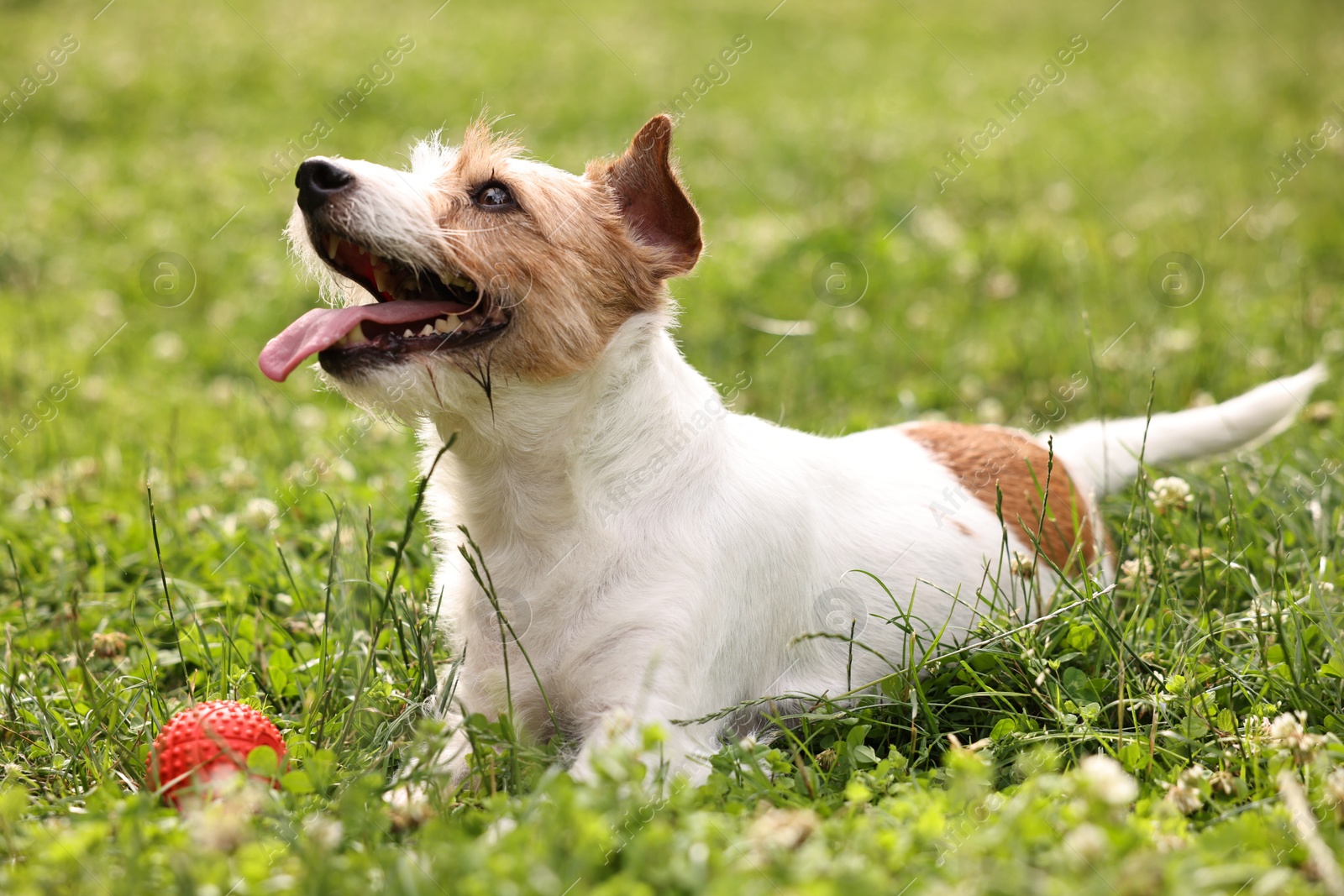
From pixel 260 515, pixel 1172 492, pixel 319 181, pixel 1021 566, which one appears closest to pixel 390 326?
pixel 319 181

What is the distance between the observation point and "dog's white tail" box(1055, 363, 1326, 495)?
3.90 metres

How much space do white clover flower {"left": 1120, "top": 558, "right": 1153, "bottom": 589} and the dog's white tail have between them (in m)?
0.53

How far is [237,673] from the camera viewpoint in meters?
3.20

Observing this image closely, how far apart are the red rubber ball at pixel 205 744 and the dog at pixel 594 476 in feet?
1.48

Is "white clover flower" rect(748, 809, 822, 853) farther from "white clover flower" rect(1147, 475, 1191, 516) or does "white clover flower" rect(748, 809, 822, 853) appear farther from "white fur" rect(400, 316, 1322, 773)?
"white clover flower" rect(1147, 475, 1191, 516)

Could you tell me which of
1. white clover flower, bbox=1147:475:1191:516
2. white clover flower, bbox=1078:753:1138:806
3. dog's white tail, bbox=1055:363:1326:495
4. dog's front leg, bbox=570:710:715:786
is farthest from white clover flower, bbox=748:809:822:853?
dog's white tail, bbox=1055:363:1326:495

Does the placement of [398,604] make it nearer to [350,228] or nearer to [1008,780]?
[350,228]

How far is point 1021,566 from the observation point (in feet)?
9.89

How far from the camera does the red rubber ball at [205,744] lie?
2.45m

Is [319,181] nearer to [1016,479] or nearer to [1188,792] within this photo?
[1016,479]

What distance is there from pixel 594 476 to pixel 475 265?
0.60 metres

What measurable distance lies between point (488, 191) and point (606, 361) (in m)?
0.56

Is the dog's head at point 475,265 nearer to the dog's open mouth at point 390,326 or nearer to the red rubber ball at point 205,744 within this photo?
the dog's open mouth at point 390,326

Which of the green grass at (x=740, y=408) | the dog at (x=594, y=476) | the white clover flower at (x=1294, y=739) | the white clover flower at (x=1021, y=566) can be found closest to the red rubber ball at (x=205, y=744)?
the green grass at (x=740, y=408)
